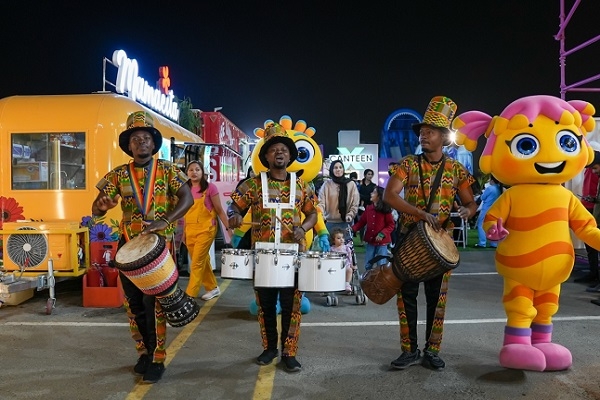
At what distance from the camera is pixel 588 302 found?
21.5 feet

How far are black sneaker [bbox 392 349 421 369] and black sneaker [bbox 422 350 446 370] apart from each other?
75 millimetres

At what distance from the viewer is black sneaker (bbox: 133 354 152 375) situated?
403cm

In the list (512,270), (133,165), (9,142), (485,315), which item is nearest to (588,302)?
(485,315)

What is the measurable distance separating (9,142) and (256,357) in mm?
4996

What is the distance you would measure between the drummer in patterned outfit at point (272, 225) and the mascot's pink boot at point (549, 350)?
6.46ft

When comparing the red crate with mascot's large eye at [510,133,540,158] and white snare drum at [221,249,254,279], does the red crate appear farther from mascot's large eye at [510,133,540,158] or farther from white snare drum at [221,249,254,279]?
mascot's large eye at [510,133,540,158]

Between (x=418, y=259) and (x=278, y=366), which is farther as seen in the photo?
(x=278, y=366)

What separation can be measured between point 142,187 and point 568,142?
3412mm

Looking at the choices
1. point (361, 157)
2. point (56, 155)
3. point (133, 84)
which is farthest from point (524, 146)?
point (361, 157)

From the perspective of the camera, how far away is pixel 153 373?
3.90m

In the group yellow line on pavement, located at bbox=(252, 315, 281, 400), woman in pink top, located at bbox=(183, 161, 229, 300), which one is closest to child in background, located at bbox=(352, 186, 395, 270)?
woman in pink top, located at bbox=(183, 161, 229, 300)

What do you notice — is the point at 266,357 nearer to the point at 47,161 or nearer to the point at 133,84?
the point at 47,161

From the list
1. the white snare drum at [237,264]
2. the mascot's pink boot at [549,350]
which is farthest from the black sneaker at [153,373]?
the mascot's pink boot at [549,350]

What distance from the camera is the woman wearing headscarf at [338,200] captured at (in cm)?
698
